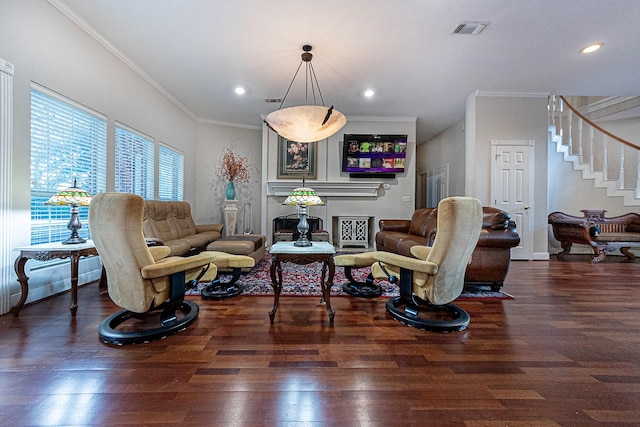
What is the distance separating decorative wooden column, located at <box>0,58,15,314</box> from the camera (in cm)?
217

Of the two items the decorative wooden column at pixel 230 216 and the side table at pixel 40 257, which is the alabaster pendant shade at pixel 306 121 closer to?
the side table at pixel 40 257

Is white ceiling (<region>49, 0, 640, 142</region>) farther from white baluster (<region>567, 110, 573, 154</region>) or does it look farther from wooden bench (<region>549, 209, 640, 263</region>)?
wooden bench (<region>549, 209, 640, 263</region>)

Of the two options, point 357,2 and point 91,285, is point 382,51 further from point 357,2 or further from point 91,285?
point 91,285

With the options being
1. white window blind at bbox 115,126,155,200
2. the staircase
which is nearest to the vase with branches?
white window blind at bbox 115,126,155,200

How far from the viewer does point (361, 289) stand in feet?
9.30

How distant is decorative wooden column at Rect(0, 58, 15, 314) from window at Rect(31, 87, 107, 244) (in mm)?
239

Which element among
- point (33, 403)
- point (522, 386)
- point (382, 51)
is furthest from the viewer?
point (382, 51)

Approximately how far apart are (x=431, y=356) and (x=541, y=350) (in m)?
0.77

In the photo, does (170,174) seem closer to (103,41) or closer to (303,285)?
(103,41)

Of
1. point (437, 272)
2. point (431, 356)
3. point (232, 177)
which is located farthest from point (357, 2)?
point (232, 177)

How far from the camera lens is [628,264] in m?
4.48

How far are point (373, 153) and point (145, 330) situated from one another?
502 cm

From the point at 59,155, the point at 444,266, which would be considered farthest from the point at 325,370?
the point at 59,155

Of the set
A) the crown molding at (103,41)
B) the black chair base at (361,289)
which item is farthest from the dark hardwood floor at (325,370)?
the crown molding at (103,41)
